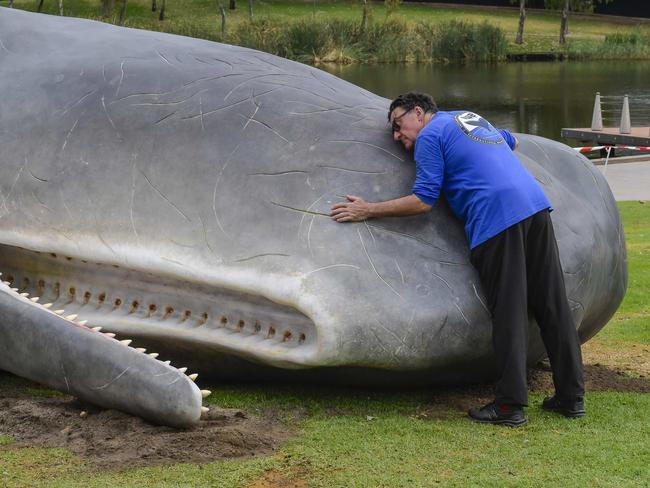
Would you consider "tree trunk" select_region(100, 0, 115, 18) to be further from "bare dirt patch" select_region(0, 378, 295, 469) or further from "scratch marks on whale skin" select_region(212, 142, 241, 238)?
"bare dirt patch" select_region(0, 378, 295, 469)

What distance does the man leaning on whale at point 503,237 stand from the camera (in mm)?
4410

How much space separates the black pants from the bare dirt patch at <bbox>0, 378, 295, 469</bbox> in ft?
3.10

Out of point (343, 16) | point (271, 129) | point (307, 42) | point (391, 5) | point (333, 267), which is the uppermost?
point (271, 129)

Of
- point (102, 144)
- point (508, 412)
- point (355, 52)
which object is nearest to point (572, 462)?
point (508, 412)

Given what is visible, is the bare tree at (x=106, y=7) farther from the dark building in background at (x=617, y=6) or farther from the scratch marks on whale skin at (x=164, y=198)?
the scratch marks on whale skin at (x=164, y=198)

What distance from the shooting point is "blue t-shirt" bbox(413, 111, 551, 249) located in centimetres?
444

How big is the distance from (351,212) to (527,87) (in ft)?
111

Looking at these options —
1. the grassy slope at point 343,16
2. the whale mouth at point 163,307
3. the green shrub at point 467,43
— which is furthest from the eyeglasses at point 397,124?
the green shrub at point 467,43

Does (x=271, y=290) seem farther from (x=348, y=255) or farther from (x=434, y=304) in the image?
(x=434, y=304)

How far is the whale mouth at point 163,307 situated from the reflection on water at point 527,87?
794 inches

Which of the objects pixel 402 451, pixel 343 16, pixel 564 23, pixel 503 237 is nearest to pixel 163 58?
pixel 503 237

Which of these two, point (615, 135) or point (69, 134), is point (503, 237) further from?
point (615, 135)

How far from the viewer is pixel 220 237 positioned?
4531 mm

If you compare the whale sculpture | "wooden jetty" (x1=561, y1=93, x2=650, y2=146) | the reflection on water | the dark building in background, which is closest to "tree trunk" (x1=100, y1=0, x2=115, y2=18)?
the reflection on water
